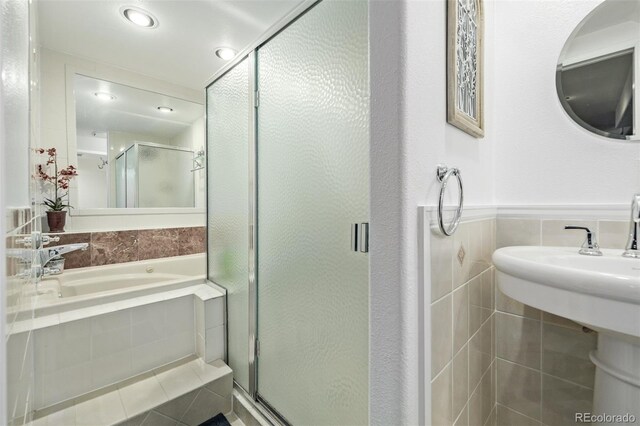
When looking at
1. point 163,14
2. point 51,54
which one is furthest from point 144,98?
point 163,14

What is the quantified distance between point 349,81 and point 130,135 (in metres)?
2.37

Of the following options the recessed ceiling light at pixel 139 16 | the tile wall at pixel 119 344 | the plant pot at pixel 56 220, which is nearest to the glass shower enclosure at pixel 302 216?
the tile wall at pixel 119 344

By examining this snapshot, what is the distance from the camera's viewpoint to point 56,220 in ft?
6.17

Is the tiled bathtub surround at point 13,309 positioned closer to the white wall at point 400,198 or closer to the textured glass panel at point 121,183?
Answer: the white wall at point 400,198

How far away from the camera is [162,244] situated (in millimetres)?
2361

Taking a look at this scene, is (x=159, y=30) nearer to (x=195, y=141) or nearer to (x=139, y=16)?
(x=139, y=16)

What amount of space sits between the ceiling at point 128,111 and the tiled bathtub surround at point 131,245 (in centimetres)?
87

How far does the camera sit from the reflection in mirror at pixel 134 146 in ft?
7.08

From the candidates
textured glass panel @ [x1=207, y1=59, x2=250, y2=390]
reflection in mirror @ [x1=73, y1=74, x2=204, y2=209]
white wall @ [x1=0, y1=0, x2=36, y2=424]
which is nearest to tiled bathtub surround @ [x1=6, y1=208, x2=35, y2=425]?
white wall @ [x1=0, y1=0, x2=36, y2=424]

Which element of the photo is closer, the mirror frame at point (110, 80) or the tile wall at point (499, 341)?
the tile wall at point (499, 341)

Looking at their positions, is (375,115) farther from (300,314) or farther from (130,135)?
(130,135)

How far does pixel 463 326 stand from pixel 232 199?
1.18 meters

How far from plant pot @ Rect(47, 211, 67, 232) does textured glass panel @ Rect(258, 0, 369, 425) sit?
1.61 meters

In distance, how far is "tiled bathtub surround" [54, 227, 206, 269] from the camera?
6.39 ft
